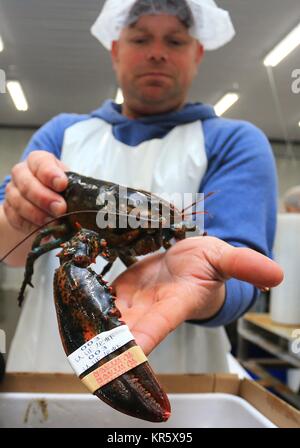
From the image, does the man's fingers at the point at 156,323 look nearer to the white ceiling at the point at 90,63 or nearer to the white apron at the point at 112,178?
the white apron at the point at 112,178

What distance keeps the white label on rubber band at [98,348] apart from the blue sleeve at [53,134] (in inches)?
10.3

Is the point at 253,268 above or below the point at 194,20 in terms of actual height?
below

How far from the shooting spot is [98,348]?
0.27 meters

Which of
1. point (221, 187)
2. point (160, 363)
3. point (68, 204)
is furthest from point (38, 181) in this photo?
point (160, 363)

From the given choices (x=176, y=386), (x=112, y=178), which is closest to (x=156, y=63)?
(x=112, y=178)

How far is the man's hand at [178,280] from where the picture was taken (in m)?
0.31

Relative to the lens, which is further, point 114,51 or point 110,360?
point 114,51

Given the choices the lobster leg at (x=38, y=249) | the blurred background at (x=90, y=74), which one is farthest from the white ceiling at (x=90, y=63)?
the lobster leg at (x=38, y=249)

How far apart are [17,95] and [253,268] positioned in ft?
1.01

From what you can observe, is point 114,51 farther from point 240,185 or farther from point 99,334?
point 99,334

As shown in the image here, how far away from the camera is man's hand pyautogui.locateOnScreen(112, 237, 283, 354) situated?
314 mm

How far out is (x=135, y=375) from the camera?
0.88 feet

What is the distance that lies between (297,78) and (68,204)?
24 centimetres
